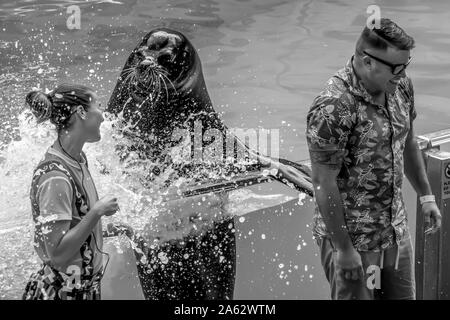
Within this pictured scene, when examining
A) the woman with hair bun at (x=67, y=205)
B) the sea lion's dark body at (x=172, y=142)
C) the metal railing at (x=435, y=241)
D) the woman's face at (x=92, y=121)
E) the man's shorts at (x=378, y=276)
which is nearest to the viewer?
the woman with hair bun at (x=67, y=205)

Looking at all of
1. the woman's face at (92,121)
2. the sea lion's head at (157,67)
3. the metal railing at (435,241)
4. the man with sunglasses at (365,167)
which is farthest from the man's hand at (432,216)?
the woman's face at (92,121)

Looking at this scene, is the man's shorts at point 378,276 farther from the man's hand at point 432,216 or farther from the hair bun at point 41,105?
the hair bun at point 41,105

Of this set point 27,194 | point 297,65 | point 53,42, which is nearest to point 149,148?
point 27,194

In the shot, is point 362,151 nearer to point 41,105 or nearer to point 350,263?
point 350,263

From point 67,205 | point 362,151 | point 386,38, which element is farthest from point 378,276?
point 67,205

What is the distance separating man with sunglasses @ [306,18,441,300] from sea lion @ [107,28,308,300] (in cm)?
71

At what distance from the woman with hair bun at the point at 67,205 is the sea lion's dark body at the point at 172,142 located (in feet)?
2.50

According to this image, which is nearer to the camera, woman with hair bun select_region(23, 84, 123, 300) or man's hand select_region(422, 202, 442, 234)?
woman with hair bun select_region(23, 84, 123, 300)

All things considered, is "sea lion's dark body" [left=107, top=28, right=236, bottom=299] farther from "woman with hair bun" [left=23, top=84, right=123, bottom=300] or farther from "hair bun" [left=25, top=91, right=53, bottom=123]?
"hair bun" [left=25, top=91, right=53, bottom=123]

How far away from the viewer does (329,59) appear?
8570 mm

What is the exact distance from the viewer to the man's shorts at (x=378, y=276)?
3.35 meters

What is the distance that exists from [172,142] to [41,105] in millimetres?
1472

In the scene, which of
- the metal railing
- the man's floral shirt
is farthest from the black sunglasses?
the metal railing

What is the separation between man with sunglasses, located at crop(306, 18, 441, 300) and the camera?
3189mm
